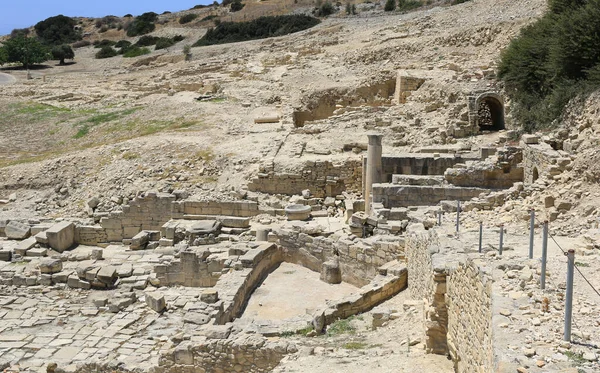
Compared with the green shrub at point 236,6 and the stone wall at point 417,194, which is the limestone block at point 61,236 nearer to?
the stone wall at point 417,194

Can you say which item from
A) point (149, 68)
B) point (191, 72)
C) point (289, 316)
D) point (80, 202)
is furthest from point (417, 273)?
point (149, 68)

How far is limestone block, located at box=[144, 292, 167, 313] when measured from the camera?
1159 centimetres

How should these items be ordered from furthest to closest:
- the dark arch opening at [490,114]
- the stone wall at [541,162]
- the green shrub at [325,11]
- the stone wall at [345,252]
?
the green shrub at [325,11], the dark arch opening at [490,114], the stone wall at [345,252], the stone wall at [541,162]

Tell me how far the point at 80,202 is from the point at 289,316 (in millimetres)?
10102

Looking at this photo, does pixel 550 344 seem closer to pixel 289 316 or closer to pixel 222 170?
pixel 289 316

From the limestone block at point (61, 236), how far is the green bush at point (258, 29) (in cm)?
3370

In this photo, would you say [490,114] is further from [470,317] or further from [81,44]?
[81,44]

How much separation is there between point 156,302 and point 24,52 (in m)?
44.2

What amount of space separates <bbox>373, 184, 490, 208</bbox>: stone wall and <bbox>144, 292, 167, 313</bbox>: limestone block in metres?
5.35

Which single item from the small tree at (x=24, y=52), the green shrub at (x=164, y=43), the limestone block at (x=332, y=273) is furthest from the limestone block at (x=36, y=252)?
the green shrub at (x=164, y=43)

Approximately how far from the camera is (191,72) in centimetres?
3600

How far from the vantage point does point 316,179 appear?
1856 centimetres

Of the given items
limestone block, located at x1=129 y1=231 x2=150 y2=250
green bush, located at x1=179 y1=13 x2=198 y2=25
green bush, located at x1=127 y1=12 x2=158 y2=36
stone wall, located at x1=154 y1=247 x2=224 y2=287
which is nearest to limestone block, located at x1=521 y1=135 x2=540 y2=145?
stone wall, located at x1=154 y1=247 x2=224 y2=287

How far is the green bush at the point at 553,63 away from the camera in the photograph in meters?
15.9
